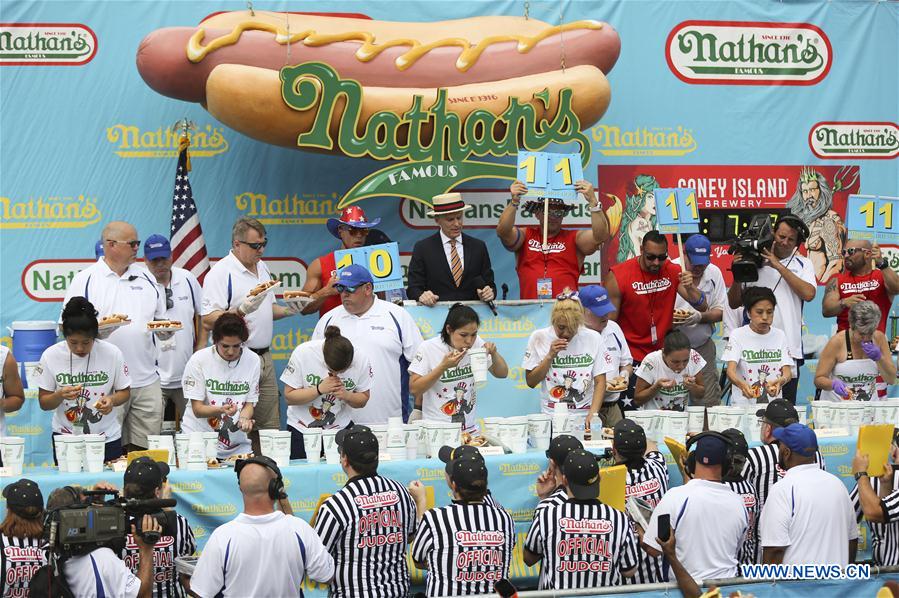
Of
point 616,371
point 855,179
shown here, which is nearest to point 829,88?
point 855,179

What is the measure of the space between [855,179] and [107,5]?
7220mm

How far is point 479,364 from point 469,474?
1.92 metres

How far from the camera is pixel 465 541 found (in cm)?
562

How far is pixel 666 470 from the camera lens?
6.87 m

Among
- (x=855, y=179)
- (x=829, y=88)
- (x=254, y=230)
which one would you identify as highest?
(x=829, y=88)

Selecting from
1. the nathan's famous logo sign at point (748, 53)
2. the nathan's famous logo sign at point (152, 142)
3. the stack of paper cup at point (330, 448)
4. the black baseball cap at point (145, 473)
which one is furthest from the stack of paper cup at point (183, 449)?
the nathan's famous logo sign at point (748, 53)

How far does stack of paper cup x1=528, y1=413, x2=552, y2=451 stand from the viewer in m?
7.41

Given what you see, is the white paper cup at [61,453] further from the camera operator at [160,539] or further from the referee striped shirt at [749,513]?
the referee striped shirt at [749,513]

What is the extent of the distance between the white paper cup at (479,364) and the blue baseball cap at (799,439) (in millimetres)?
1970

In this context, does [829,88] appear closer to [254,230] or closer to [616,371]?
[616,371]

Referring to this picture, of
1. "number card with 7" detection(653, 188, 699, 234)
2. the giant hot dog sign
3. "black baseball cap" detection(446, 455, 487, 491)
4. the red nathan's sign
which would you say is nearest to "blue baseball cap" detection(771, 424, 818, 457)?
"black baseball cap" detection(446, 455, 487, 491)

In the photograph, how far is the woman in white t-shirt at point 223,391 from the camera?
7.39m

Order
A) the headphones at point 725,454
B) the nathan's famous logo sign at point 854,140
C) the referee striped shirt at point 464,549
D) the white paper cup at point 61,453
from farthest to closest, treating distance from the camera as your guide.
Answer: the nathan's famous logo sign at point 854,140 → the white paper cup at point 61,453 → the headphones at point 725,454 → the referee striped shirt at point 464,549

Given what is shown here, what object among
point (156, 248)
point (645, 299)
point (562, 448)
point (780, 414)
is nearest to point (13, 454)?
point (156, 248)
